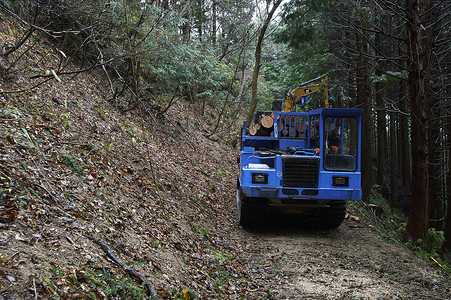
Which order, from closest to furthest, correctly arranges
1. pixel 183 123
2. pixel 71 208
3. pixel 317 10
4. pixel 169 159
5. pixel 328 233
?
pixel 71 208 → pixel 328 233 → pixel 169 159 → pixel 317 10 → pixel 183 123

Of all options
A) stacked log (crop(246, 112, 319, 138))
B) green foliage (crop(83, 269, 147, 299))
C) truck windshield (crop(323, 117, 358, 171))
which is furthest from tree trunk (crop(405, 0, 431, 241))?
green foliage (crop(83, 269, 147, 299))

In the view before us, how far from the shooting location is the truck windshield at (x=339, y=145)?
847 centimetres

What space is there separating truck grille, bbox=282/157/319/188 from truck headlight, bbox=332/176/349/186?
417 mm

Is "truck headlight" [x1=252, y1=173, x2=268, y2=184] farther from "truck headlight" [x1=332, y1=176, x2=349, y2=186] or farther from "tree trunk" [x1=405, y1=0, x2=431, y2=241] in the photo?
"tree trunk" [x1=405, y1=0, x2=431, y2=241]

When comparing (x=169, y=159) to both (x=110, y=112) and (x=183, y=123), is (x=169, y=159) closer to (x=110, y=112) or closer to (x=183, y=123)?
(x=110, y=112)

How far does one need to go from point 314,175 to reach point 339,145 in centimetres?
100

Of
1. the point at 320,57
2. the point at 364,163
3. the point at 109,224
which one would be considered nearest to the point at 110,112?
the point at 109,224

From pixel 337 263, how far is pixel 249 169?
9.05 ft

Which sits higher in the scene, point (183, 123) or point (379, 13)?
point (379, 13)

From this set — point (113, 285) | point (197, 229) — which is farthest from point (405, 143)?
point (113, 285)

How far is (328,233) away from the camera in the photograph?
9.38m

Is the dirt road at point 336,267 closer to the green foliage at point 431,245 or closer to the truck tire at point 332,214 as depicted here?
the truck tire at point 332,214

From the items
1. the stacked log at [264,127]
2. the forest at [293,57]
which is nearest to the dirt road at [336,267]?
the forest at [293,57]

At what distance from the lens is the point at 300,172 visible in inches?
330
